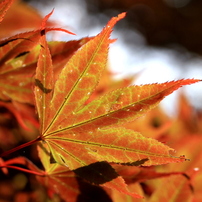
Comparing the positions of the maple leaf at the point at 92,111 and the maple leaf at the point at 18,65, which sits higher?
the maple leaf at the point at 18,65

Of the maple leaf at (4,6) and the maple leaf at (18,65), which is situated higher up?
the maple leaf at (4,6)

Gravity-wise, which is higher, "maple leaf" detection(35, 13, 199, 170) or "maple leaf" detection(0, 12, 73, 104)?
"maple leaf" detection(0, 12, 73, 104)

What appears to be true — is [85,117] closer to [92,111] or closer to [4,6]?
[92,111]

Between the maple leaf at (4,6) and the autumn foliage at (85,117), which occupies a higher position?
the maple leaf at (4,6)

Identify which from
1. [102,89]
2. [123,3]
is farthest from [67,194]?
[123,3]

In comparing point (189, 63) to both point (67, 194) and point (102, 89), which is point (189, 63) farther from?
point (67, 194)

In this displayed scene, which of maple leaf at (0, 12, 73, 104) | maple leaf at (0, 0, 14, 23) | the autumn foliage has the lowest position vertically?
the autumn foliage

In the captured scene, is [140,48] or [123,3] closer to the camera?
[123,3]

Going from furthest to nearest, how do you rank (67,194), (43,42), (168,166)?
(168,166), (67,194), (43,42)

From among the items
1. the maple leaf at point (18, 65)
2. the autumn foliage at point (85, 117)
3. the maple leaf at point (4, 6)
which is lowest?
the autumn foliage at point (85, 117)
